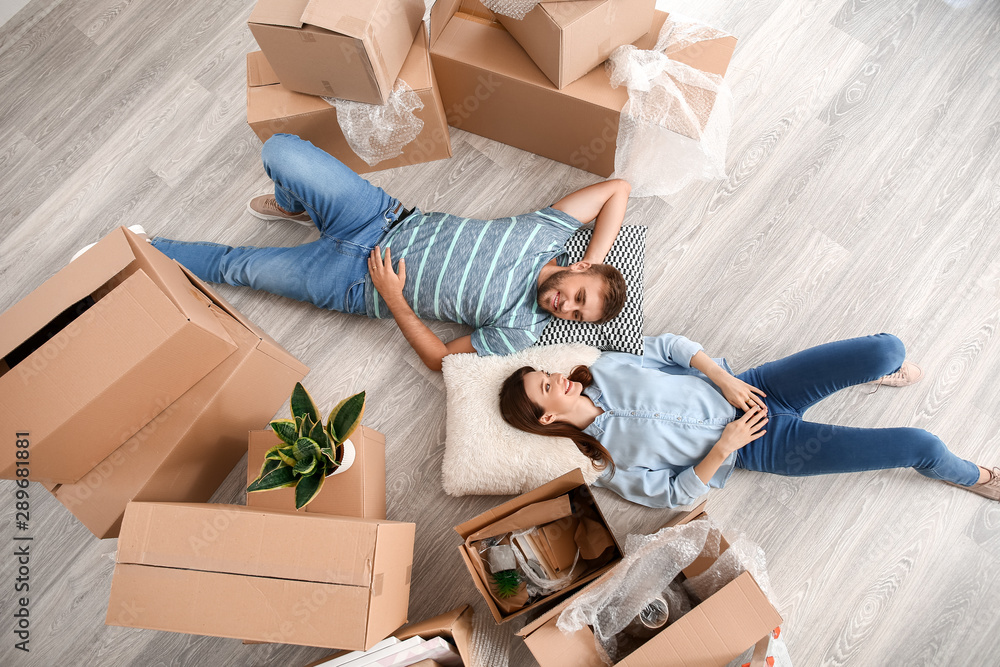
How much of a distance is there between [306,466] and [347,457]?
115mm

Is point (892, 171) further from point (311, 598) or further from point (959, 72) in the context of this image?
point (311, 598)

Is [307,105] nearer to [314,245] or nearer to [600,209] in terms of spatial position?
[314,245]

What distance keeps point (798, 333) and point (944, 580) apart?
0.69m

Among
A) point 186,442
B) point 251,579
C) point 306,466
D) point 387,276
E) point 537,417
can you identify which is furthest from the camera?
point 387,276

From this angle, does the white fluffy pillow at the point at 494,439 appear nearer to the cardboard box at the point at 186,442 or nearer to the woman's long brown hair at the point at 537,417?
the woman's long brown hair at the point at 537,417

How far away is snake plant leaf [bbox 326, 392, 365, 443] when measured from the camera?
1058 mm

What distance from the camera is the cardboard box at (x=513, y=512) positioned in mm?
1123

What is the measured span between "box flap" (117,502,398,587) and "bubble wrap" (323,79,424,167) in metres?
0.94

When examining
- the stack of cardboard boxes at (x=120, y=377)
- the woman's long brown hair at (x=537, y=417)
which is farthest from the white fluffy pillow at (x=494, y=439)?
the stack of cardboard boxes at (x=120, y=377)

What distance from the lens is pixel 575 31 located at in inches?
43.9

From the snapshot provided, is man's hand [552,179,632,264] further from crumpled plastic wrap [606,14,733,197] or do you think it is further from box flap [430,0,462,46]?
box flap [430,0,462,46]

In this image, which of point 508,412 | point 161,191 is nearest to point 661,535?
point 508,412

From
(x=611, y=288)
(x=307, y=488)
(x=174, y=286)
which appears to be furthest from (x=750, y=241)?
(x=174, y=286)

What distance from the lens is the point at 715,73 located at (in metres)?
1.28
